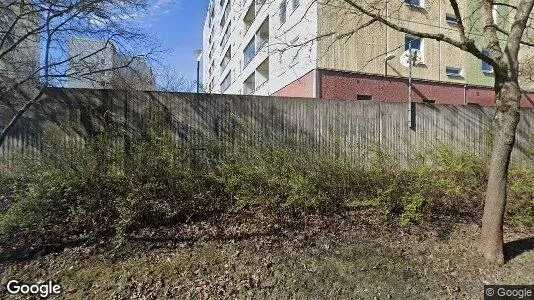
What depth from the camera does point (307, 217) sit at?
19.0 feet

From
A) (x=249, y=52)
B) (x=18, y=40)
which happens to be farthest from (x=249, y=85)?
(x=18, y=40)

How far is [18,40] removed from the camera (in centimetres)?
595

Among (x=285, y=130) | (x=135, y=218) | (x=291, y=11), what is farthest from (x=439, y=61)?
(x=135, y=218)

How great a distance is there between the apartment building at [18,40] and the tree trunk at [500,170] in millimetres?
7504

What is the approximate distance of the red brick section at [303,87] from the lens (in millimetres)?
14617

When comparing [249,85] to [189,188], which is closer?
[189,188]

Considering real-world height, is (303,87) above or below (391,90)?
above

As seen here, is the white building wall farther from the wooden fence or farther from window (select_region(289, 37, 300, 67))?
the wooden fence

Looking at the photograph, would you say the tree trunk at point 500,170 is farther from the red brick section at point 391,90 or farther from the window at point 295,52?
the red brick section at point 391,90

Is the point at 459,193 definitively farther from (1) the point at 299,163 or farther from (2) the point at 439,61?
(2) the point at 439,61

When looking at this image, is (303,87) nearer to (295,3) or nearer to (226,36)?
(295,3)

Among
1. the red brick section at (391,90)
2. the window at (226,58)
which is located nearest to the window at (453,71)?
the red brick section at (391,90)

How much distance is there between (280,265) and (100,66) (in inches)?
206

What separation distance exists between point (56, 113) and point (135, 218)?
3.13m
